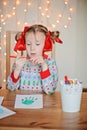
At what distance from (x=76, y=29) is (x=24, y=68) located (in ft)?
5.65

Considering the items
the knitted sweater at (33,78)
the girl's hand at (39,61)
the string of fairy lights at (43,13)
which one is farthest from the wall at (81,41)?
the girl's hand at (39,61)

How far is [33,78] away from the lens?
163 centimetres

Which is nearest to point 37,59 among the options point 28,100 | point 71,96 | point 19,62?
point 19,62

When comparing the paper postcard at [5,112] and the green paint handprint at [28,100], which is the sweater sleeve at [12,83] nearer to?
the green paint handprint at [28,100]

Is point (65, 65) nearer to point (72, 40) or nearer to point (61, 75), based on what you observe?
point (61, 75)

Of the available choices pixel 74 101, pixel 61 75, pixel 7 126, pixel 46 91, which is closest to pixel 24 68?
pixel 46 91

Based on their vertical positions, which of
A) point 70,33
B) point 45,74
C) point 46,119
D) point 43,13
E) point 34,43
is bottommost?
point 46,119

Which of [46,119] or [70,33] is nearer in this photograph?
[46,119]

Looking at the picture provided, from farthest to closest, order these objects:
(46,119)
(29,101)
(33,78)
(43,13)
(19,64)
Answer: (43,13), (33,78), (19,64), (29,101), (46,119)

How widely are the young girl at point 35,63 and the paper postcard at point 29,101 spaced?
190 mm

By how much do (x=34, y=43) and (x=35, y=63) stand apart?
142 mm

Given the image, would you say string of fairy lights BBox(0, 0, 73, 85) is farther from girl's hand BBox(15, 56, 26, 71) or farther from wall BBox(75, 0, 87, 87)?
girl's hand BBox(15, 56, 26, 71)

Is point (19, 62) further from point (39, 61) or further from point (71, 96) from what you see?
point (71, 96)

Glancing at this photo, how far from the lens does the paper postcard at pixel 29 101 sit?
44.6 inches
